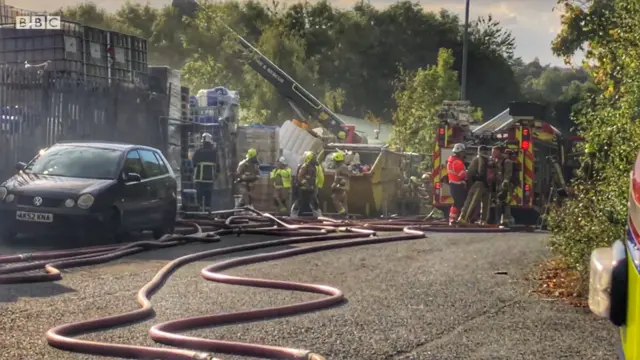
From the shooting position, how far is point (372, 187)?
2638 cm

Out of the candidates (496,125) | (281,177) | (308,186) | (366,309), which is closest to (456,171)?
(496,125)

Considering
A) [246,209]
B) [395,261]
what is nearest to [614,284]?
[395,261]

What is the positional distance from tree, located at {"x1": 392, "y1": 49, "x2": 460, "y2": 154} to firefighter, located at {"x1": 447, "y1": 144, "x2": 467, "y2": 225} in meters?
16.6

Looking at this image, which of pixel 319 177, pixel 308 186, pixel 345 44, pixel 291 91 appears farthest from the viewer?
pixel 345 44

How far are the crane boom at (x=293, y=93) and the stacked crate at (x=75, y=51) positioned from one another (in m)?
10.3

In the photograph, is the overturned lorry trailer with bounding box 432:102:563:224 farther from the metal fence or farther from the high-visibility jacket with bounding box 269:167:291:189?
the metal fence

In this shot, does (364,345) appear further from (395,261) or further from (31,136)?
(31,136)

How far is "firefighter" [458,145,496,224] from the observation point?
20266 mm

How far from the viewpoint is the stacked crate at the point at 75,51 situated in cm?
2088

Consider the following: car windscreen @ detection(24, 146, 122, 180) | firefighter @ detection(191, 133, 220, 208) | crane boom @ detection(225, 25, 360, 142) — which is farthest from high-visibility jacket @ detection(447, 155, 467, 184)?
crane boom @ detection(225, 25, 360, 142)

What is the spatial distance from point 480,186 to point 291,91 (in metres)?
13.9

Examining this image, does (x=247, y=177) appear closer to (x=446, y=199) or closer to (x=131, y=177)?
(x=446, y=199)

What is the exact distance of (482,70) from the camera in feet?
234

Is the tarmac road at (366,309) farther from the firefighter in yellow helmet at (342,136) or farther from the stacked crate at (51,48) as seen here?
the firefighter in yellow helmet at (342,136)
